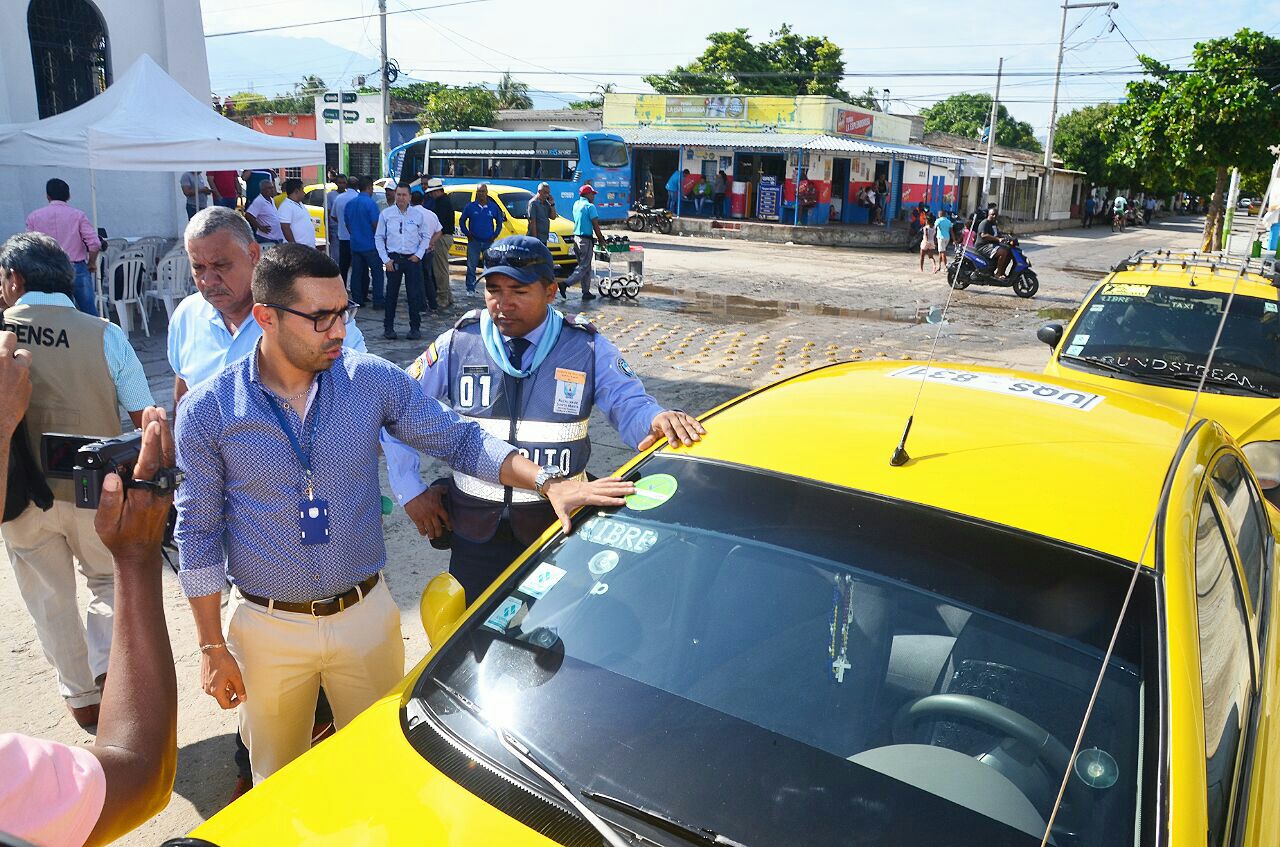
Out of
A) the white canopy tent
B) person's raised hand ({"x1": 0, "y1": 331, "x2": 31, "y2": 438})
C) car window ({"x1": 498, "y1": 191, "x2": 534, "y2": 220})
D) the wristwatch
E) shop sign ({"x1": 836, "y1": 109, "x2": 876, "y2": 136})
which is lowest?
the wristwatch

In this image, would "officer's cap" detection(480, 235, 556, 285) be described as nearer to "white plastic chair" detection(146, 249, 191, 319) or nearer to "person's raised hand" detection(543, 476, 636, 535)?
"person's raised hand" detection(543, 476, 636, 535)

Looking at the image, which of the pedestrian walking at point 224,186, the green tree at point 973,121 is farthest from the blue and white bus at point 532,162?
the green tree at point 973,121

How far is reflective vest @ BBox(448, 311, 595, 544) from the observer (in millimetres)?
3158

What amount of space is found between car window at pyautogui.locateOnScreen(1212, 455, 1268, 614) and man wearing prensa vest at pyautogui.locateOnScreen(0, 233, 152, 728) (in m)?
Result: 3.55

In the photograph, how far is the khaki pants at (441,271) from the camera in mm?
13375

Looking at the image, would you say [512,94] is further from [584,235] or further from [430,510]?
[430,510]

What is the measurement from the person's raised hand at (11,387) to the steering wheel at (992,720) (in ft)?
6.08

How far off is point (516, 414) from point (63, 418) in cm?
171

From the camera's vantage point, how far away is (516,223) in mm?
16641

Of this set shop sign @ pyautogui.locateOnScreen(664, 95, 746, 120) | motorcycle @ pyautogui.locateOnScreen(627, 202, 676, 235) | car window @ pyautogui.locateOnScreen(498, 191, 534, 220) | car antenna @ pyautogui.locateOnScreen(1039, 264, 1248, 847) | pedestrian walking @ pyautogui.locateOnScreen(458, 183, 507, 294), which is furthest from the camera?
shop sign @ pyautogui.locateOnScreen(664, 95, 746, 120)

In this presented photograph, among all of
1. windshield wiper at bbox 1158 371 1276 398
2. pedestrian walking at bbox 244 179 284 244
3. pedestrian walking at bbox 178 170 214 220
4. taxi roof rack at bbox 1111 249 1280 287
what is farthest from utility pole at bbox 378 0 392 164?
windshield wiper at bbox 1158 371 1276 398

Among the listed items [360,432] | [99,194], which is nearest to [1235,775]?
[360,432]

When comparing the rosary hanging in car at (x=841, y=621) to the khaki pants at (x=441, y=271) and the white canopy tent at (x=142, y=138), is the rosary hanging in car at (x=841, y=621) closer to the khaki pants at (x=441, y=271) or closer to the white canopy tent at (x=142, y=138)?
the white canopy tent at (x=142, y=138)

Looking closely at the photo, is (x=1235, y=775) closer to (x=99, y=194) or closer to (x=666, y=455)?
(x=666, y=455)
